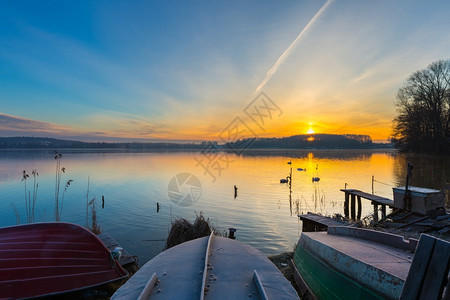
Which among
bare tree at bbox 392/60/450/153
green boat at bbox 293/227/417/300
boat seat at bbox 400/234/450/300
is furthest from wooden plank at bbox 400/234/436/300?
bare tree at bbox 392/60/450/153

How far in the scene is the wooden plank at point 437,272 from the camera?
2342 millimetres

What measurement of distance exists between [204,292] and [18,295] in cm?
417

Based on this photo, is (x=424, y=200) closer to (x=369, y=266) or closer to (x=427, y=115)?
(x=369, y=266)

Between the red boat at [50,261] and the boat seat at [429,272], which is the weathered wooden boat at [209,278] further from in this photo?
the red boat at [50,261]

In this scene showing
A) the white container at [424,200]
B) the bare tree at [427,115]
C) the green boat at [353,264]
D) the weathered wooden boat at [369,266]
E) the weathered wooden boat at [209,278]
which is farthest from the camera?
the bare tree at [427,115]

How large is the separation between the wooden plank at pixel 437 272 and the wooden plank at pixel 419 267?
34mm

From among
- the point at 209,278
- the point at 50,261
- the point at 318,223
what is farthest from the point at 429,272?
the point at 318,223

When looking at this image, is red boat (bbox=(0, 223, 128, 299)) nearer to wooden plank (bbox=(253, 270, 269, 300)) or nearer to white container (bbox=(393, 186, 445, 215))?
wooden plank (bbox=(253, 270, 269, 300))

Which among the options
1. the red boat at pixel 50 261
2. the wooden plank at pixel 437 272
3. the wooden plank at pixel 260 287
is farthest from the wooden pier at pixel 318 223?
the wooden plank at pixel 437 272

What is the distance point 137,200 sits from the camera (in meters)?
19.2

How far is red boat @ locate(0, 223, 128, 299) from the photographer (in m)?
5.07

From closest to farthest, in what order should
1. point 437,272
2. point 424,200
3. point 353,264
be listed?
1. point 437,272
2. point 353,264
3. point 424,200

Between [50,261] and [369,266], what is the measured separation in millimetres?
6121

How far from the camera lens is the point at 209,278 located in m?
3.84
